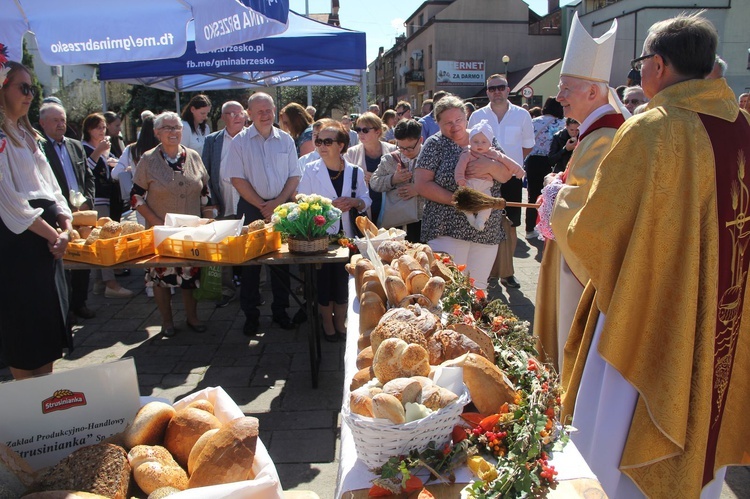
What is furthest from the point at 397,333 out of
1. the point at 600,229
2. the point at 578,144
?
the point at 578,144

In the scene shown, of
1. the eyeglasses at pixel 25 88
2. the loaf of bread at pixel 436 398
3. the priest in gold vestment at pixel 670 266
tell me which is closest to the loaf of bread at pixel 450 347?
the loaf of bread at pixel 436 398

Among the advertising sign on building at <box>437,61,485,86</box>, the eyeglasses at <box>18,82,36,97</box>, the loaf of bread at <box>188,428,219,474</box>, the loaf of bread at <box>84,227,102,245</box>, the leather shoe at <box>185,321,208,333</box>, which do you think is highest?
the advertising sign on building at <box>437,61,485,86</box>

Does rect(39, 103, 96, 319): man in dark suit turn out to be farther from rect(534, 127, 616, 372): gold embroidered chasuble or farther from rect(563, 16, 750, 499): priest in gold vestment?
rect(563, 16, 750, 499): priest in gold vestment

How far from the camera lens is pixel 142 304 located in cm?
616

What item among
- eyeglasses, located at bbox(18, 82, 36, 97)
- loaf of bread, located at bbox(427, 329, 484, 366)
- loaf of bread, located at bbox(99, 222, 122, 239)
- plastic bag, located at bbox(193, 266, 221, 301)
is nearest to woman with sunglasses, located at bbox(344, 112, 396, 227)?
plastic bag, located at bbox(193, 266, 221, 301)

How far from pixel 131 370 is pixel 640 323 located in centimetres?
192

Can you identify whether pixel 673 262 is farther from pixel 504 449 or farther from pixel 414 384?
pixel 414 384

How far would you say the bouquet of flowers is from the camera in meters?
3.96

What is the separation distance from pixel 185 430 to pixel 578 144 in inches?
95.1

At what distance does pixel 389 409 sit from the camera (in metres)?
1.52

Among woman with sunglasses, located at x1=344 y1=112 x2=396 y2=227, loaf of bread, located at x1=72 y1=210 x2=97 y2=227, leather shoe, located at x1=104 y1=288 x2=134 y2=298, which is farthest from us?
leather shoe, located at x1=104 y1=288 x2=134 y2=298

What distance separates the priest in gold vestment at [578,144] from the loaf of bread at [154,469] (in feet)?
6.44

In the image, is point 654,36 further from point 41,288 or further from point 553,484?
point 41,288

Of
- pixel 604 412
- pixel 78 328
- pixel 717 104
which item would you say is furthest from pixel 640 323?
pixel 78 328
